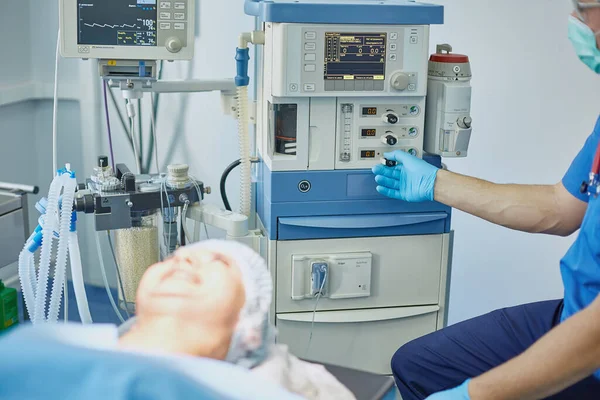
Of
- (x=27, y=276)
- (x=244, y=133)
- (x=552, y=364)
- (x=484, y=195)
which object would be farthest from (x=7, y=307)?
(x=552, y=364)

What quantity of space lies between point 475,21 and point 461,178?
2.94 feet

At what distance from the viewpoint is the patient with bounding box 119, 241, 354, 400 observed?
120 centimetres

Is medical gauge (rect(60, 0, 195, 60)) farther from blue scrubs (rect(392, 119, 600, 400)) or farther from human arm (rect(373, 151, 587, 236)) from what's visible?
blue scrubs (rect(392, 119, 600, 400))

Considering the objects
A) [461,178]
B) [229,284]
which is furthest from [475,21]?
[229,284]

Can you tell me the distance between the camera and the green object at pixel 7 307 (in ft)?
7.49

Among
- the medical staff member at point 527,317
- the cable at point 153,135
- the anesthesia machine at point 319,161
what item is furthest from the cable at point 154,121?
the medical staff member at point 527,317

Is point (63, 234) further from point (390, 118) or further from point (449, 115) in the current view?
point (449, 115)

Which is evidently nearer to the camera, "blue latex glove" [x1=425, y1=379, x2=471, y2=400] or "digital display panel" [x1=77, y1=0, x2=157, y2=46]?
"blue latex glove" [x1=425, y1=379, x2=471, y2=400]

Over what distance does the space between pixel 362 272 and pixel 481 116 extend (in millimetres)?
984

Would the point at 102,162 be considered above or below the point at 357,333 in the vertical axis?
above

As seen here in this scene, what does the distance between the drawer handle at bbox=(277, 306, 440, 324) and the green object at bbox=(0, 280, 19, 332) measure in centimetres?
82

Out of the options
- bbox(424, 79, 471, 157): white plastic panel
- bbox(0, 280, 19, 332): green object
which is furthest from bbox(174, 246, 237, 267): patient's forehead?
bbox(0, 280, 19, 332): green object

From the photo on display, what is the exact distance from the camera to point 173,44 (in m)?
2.03

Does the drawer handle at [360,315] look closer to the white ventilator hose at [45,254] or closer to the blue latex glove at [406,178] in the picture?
the blue latex glove at [406,178]
